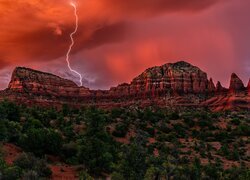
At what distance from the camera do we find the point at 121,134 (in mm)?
78438

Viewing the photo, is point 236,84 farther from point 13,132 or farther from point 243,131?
point 13,132

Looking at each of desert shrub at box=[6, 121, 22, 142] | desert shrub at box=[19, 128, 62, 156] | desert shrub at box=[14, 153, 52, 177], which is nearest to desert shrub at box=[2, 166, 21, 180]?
desert shrub at box=[14, 153, 52, 177]

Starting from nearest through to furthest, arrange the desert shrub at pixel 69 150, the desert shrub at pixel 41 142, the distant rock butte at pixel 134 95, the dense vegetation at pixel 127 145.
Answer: the dense vegetation at pixel 127 145
the desert shrub at pixel 41 142
the desert shrub at pixel 69 150
the distant rock butte at pixel 134 95

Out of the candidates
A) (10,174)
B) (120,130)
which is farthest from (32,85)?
(10,174)

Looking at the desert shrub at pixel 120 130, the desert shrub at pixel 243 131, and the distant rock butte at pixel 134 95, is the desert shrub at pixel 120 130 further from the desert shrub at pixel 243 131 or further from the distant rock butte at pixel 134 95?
the distant rock butte at pixel 134 95

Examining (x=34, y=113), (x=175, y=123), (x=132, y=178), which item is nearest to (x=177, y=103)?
(x=175, y=123)

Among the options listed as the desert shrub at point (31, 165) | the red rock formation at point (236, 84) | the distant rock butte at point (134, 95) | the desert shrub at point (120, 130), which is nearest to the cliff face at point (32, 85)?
the distant rock butte at point (134, 95)

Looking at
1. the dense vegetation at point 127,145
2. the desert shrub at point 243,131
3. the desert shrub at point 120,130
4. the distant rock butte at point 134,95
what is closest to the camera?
the dense vegetation at point 127,145

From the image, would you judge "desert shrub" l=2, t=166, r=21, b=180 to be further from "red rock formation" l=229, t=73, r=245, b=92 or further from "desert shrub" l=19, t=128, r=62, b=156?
"red rock formation" l=229, t=73, r=245, b=92

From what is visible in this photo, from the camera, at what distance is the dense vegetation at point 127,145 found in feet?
122

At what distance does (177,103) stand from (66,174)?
137m

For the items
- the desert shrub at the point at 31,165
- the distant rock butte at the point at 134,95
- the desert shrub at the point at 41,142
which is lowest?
the desert shrub at the point at 31,165

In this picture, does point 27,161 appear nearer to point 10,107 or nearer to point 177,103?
point 10,107

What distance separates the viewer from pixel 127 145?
4488cm
